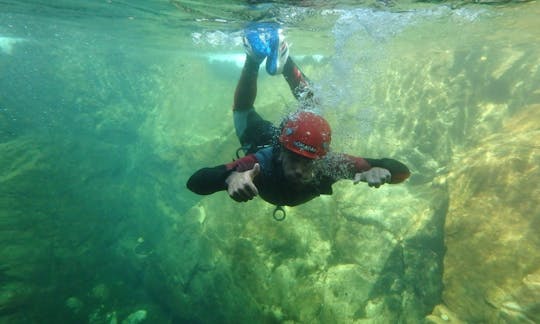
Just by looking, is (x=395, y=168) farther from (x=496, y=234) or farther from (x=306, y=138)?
(x=496, y=234)

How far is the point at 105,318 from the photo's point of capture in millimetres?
16141

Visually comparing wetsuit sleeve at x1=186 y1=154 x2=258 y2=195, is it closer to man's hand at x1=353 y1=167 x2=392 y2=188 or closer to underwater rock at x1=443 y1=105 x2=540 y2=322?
man's hand at x1=353 y1=167 x2=392 y2=188

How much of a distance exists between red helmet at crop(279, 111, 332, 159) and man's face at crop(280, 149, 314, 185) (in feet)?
0.47

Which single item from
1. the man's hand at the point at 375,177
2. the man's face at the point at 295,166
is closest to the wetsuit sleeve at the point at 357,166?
the man's hand at the point at 375,177

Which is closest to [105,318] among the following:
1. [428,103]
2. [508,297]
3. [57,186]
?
[57,186]

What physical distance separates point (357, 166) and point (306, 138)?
1.06 meters

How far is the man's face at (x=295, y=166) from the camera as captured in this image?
14.8ft

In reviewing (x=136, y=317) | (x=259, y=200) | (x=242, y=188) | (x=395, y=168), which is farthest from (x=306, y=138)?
(x=136, y=317)

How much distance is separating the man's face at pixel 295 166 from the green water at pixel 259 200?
221 inches

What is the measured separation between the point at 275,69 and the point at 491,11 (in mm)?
9975

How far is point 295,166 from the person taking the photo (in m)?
4.51

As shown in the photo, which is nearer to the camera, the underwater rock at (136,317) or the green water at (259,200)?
the green water at (259,200)

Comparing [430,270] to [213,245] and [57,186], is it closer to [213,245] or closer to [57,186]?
[213,245]

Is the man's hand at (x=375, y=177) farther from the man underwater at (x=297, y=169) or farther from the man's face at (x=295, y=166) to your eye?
the man's face at (x=295, y=166)
